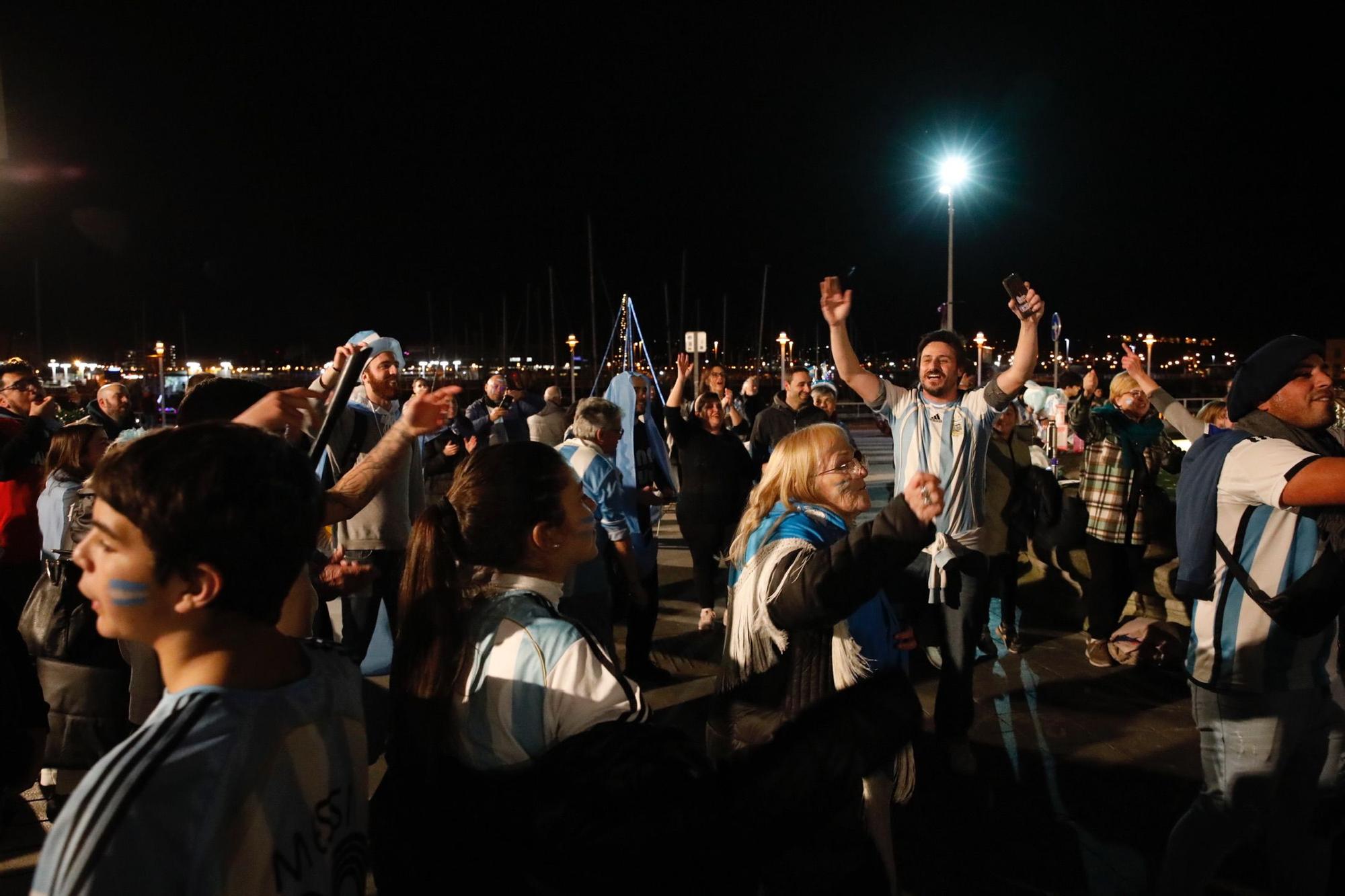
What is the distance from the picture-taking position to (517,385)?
12.6 m

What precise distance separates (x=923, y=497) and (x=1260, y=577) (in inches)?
54.6

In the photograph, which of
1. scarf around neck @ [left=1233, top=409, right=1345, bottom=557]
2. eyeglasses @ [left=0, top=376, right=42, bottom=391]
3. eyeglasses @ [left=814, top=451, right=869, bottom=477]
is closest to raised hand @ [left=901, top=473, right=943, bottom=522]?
eyeglasses @ [left=814, top=451, right=869, bottom=477]

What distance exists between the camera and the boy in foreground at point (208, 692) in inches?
43.1

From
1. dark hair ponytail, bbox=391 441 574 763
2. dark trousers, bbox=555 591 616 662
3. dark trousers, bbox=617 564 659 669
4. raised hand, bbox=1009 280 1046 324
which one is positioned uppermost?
raised hand, bbox=1009 280 1046 324

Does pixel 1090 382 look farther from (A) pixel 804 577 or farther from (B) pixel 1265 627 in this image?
(A) pixel 804 577

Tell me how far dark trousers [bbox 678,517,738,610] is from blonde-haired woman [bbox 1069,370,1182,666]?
2657mm

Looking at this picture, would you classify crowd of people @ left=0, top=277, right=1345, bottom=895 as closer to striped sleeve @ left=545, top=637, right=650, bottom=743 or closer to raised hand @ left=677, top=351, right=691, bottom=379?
striped sleeve @ left=545, top=637, right=650, bottom=743

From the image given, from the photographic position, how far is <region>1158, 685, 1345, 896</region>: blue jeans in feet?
9.18

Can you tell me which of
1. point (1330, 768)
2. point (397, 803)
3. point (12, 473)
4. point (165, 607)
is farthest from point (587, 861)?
point (12, 473)

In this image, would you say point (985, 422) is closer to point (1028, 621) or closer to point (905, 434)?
point (905, 434)

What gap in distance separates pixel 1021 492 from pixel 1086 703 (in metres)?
1.49

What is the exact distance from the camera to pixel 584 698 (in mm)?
1617

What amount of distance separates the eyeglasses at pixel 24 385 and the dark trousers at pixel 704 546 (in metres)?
5.47

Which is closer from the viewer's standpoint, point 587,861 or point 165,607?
point 165,607
